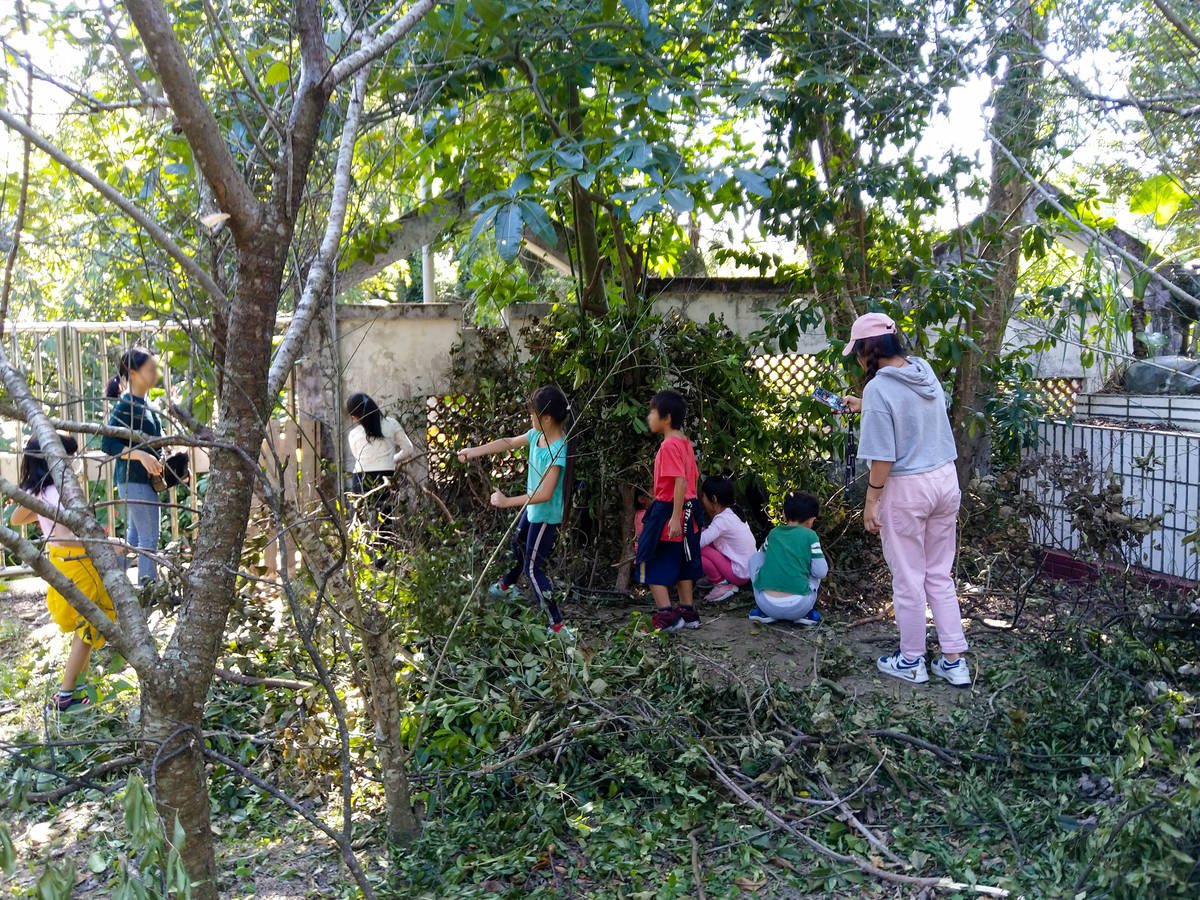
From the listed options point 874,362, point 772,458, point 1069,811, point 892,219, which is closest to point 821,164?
point 892,219

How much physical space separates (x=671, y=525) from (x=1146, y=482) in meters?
3.37

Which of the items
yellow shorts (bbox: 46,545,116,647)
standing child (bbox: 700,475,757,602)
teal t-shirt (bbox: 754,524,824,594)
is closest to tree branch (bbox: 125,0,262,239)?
yellow shorts (bbox: 46,545,116,647)

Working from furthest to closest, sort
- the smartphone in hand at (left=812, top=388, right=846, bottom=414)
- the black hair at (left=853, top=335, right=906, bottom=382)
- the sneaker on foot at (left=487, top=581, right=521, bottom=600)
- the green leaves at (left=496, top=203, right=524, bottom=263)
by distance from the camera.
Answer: the smartphone in hand at (left=812, top=388, right=846, bottom=414), the sneaker on foot at (left=487, top=581, right=521, bottom=600), the black hair at (left=853, top=335, right=906, bottom=382), the green leaves at (left=496, top=203, right=524, bottom=263)

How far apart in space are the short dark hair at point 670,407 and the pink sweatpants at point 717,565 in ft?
3.84

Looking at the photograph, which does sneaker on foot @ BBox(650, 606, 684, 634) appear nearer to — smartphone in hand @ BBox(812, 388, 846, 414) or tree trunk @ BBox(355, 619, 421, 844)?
smartphone in hand @ BBox(812, 388, 846, 414)

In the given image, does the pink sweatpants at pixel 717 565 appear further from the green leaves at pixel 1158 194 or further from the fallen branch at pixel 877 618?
the green leaves at pixel 1158 194

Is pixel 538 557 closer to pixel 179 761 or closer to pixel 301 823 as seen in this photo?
pixel 301 823

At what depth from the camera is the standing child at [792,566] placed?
5629 mm

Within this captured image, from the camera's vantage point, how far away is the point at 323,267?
2801 mm

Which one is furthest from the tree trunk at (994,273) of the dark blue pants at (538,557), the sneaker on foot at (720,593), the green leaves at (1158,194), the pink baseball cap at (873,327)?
the dark blue pants at (538,557)

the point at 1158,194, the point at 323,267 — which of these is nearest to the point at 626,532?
the point at 1158,194

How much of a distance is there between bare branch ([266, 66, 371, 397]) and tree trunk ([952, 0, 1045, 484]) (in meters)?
3.72

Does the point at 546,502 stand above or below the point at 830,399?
below

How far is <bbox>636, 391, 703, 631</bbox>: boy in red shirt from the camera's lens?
5461mm
